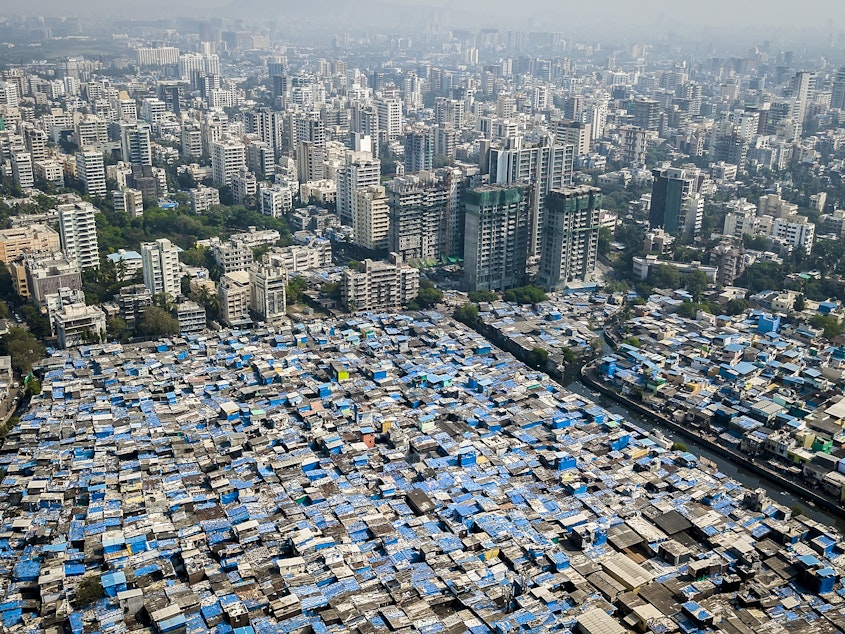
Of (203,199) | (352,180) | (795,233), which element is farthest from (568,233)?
(203,199)

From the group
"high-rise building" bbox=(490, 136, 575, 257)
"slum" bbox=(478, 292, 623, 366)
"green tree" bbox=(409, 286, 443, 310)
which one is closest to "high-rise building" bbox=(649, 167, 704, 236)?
"high-rise building" bbox=(490, 136, 575, 257)

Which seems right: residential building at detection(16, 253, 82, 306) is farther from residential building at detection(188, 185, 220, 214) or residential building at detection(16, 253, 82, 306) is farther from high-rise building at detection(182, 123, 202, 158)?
high-rise building at detection(182, 123, 202, 158)

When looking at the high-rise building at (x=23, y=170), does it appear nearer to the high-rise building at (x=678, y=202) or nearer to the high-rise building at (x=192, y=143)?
the high-rise building at (x=192, y=143)

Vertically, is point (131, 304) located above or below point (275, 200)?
below

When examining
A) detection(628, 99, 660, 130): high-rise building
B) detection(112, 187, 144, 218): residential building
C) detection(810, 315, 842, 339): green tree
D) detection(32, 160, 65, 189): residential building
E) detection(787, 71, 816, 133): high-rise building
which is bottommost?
detection(810, 315, 842, 339): green tree

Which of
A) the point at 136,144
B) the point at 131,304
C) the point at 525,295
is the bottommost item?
the point at 525,295

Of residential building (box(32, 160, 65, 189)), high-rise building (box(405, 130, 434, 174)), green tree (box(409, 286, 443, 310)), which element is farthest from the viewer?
high-rise building (box(405, 130, 434, 174))

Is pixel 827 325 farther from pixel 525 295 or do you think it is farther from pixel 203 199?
pixel 203 199
